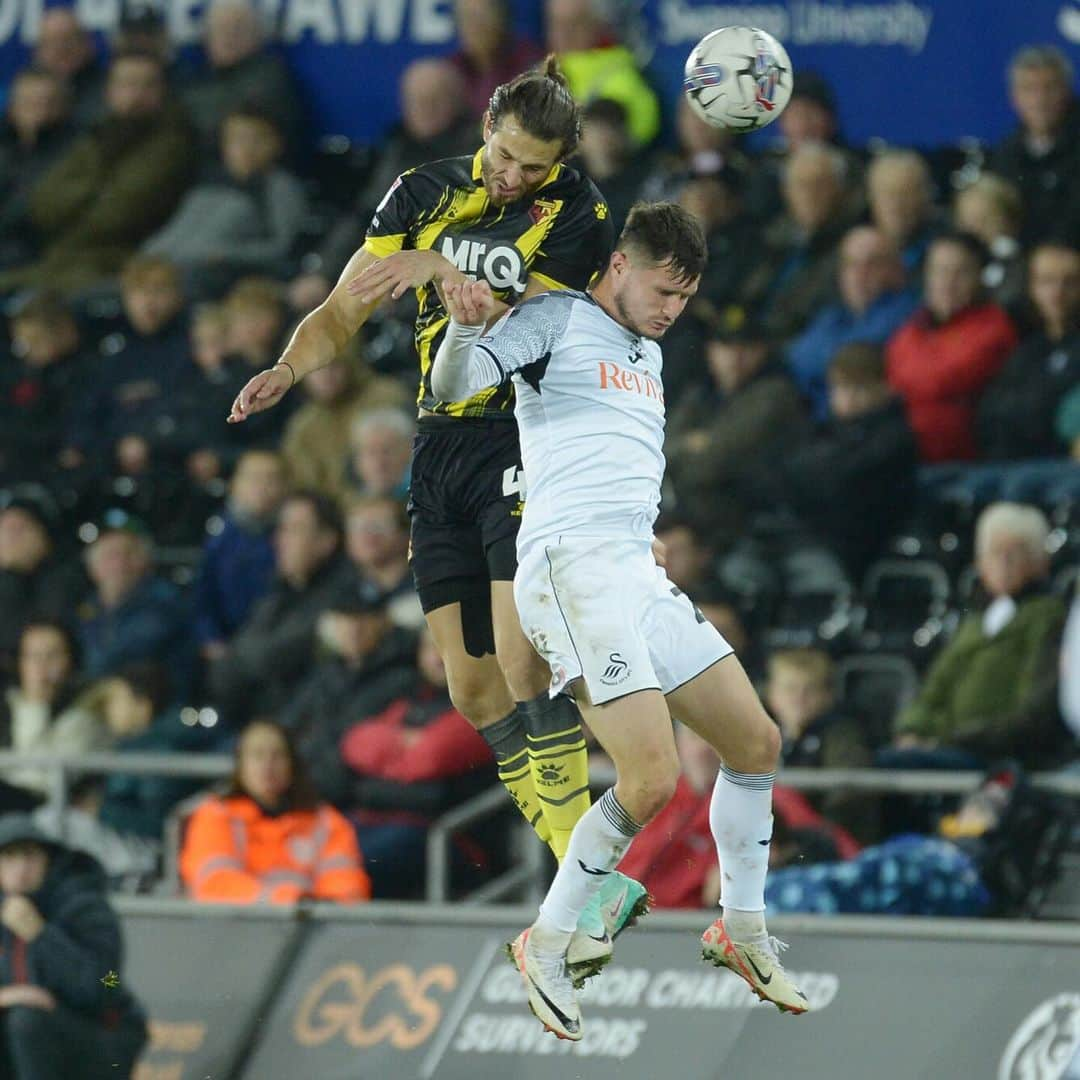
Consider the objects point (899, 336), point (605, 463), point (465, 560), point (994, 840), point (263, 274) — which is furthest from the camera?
point (263, 274)

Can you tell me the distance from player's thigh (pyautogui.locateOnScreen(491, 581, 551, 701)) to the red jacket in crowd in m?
4.43

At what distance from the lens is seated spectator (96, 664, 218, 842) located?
1241 cm

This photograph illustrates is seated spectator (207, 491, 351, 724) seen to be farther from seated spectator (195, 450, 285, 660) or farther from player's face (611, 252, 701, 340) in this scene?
player's face (611, 252, 701, 340)

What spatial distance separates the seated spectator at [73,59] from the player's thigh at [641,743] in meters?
9.00

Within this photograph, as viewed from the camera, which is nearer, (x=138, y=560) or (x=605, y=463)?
(x=605, y=463)

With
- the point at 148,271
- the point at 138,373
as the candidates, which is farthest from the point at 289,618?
the point at 148,271

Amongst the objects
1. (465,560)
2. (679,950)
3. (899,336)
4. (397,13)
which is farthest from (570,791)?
(397,13)

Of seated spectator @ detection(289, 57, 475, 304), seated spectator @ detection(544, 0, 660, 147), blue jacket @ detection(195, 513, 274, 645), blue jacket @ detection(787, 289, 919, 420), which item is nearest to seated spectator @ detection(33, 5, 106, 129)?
seated spectator @ detection(289, 57, 475, 304)

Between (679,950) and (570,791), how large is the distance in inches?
98.0

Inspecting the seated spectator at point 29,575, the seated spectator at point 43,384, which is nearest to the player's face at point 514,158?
the seated spectator at point 29,575

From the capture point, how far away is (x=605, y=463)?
25.5 ft

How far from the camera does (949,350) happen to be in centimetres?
1213

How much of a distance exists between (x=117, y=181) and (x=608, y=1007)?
679 cm

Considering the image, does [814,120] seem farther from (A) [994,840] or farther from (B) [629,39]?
(A) [994,840]
